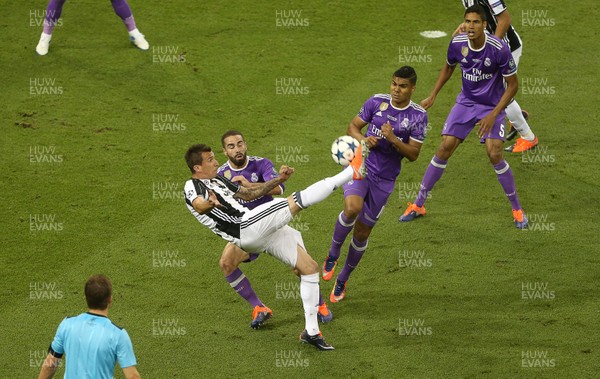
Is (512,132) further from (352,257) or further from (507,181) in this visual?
(352,257)

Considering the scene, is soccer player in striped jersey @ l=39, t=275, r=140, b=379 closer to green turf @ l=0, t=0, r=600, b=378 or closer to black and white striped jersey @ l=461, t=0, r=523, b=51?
green turf @ l=0, t=0, r=600, b=378

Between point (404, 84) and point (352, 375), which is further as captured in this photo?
point (404, 84)

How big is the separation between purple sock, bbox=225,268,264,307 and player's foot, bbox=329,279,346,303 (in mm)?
820

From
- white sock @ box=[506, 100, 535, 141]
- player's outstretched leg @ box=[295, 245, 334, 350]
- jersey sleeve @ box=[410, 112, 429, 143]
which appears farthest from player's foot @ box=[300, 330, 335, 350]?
white sock @ box=[506, 100, 535, 141]

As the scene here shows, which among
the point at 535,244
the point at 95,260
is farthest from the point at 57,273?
the point at 535,244

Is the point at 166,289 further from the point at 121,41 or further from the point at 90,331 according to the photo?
the point at 121,41

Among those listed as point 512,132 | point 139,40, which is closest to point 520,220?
point 512,132

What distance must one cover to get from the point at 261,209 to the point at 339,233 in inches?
58.4

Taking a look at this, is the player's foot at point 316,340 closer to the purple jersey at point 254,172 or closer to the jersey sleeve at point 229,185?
the purple jersey at point 254,172

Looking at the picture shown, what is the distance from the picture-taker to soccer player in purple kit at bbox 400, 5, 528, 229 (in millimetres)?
10023

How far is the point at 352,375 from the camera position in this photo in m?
8.14

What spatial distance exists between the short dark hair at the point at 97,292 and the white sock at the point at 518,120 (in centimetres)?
682

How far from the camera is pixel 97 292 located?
248 inches

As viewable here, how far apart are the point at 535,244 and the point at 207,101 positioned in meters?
5.38
